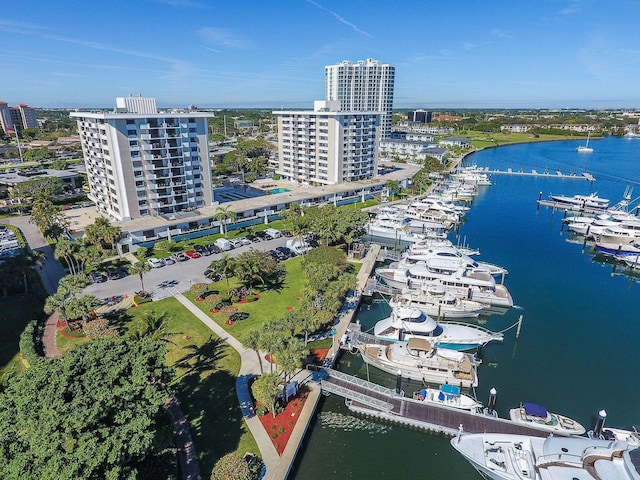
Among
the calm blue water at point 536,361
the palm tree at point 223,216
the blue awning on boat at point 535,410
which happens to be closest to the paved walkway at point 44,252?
the palm tree at point 223,216

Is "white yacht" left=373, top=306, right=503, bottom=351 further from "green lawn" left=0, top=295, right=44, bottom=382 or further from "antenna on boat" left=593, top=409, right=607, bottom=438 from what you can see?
"green lawn" left=0, top=295, right=44, bottom=382

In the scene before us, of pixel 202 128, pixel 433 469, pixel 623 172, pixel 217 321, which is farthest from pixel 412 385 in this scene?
pixel 623 172

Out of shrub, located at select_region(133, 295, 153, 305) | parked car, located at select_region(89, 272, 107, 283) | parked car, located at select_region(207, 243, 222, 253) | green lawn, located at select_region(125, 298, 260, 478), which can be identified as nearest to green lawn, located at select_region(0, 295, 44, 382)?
parked car, located at select_region(89, 272, 107, 283)

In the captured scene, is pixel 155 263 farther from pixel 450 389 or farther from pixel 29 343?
pixel 450 389

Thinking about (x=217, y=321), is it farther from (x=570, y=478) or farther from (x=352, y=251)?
(x=570, y=478)

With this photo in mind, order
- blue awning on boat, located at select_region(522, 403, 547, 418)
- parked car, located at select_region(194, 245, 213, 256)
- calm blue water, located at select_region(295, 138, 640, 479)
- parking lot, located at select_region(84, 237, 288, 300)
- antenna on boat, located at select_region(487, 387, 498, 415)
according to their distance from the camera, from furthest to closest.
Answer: parked car, located at select_region(194, 245, 213, 256) < parking lot, located at select_region(84, 237, 288, 300) < antenna on boat, located at select_region(487, 387, 498, 415) < blue awning on boat, located at select_region(522, 403, 547, 418) < calm blue water, located at select_region(295, 138, 640, 479)

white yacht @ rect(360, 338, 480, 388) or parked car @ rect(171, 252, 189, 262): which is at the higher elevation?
parked car @ rect(171, 252, 189, 262)

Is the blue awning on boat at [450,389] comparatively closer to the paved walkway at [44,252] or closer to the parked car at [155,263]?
the parked car at [155,263]
